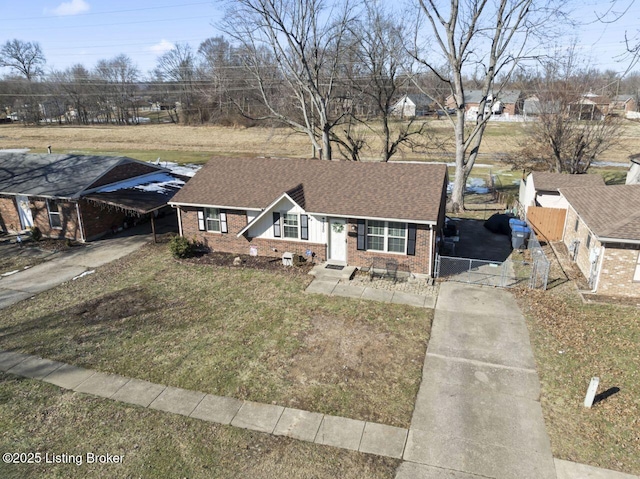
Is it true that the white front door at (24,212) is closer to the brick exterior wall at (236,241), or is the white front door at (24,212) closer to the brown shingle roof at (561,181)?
the brick exterior wall at (236,241)

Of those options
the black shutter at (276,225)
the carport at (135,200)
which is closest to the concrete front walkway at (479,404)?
the black shutter at (276,225)

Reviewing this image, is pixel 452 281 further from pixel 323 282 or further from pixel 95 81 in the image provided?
pixel 95 81

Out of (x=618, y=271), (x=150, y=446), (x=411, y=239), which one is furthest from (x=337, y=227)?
(x=150, y=446)

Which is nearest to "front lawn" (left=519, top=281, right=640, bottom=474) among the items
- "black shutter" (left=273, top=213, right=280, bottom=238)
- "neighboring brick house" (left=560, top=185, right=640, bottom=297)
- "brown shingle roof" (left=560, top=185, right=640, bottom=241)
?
"neighboring brick house" (left=560, top=185, right=640, bottom=297)

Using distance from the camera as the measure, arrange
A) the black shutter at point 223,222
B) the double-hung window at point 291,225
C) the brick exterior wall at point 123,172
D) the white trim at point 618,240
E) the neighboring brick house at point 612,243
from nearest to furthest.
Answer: the white trim at point 618,240, the neighboring brick house at point 612,243, the double-hung window at point 291,225, the black shutter at point 223,222, the brick exterior wall at point 123,172

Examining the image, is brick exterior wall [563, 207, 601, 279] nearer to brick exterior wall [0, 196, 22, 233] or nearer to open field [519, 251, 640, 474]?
open field [519, 251, 640, 474]

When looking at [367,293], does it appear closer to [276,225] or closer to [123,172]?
[276,225]
